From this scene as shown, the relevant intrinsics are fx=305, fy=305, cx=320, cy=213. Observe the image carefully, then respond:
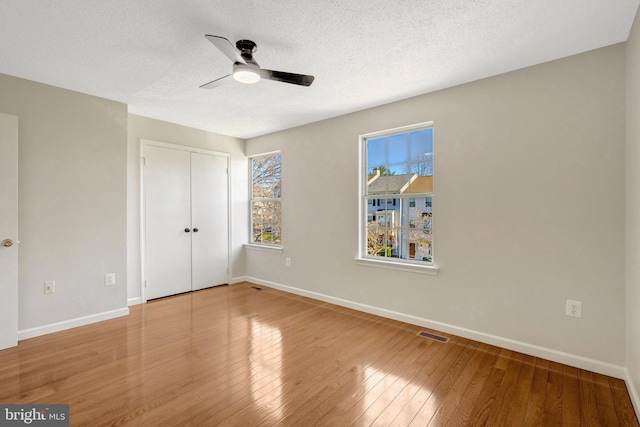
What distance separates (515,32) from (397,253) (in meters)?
2.29

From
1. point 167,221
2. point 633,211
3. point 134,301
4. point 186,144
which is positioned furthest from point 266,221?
point 633,211

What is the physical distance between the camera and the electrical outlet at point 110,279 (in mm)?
3467

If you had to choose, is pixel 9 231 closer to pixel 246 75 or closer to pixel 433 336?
pixel 246 75

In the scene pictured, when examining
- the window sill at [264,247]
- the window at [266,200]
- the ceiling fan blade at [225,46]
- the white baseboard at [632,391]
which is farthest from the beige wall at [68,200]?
the white baseboard at [632,391]

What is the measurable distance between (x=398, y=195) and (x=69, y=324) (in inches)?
149

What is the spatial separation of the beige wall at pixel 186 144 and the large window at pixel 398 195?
2.40 m

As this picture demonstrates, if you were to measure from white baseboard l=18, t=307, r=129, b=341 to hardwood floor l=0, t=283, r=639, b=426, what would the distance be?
11 cm

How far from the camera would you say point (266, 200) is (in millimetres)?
5137

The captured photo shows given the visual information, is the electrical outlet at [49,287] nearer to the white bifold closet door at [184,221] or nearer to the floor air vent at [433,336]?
the white bifold closet door at [184,221]

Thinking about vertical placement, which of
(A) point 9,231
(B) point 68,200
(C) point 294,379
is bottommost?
(C) point 294,379

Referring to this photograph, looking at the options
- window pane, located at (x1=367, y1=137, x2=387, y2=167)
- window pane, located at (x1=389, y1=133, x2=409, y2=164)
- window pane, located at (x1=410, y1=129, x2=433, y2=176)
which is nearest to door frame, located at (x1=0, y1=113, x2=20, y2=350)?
window pane, located at (x1=367, y1=137, x2=387, y2=167)

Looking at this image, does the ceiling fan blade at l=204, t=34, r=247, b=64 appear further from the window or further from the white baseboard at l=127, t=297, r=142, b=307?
the white baseboard at l=127, t=297, r=142, b=307

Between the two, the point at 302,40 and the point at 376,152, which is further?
the point at 376,152

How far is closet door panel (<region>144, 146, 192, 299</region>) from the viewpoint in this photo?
416 cm
